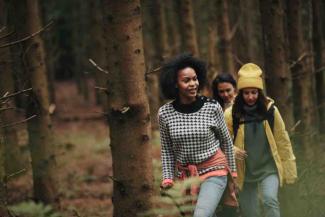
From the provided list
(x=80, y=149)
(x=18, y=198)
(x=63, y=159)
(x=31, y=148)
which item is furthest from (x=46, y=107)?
(x=80, y=149)

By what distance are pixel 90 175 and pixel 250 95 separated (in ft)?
32.5

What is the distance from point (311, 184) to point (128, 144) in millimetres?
2397

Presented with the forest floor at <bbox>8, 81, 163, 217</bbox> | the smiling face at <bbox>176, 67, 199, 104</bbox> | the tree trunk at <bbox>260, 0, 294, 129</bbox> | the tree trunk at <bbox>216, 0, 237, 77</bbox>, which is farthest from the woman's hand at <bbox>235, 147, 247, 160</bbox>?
the tree trunk at <bbox>216, 0, 237, 77</bbox>

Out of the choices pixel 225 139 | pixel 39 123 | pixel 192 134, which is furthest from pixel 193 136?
pixel 39 123

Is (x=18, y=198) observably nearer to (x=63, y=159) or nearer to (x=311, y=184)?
(x=63, y=159)

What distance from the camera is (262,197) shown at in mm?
6867

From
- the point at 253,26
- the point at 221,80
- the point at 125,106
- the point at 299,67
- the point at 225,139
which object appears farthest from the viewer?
the point at 253,26

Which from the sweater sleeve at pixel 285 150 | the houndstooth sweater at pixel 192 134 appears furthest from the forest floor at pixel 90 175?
the houndstooth sweater at pixel 192 134

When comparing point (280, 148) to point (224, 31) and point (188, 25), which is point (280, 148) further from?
point (224, 31)

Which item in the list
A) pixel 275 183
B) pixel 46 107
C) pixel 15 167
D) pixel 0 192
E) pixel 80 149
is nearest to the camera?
pixel 0 192

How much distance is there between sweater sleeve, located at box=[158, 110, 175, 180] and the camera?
6.36m

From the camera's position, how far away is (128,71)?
6164 mm

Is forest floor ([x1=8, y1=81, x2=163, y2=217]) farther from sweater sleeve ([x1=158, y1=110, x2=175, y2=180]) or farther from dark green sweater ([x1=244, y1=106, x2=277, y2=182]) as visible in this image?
dark green sweater ([x1=244, y1=106, x2=277, y2=182])

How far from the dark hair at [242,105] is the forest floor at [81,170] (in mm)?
1643
